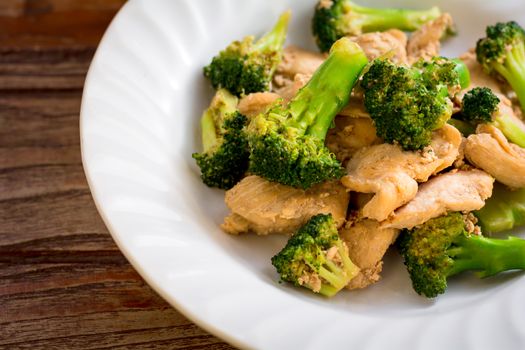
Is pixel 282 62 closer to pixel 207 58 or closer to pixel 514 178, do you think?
pixel 207 58

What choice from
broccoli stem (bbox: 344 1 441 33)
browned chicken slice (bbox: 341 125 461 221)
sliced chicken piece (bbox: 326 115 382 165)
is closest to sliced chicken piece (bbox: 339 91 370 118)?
sliced chicken piece (bbox: 326 115 382 165)

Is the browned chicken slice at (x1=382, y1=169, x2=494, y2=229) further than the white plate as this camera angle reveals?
Yes

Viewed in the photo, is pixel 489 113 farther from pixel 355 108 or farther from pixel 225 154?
pixel 225 154


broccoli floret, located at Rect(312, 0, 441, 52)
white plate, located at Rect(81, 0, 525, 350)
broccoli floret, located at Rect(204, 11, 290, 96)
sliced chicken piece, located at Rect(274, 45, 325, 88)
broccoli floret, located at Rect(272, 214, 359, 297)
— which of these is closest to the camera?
white plate, located at Rect(81, 0, 525, 350)

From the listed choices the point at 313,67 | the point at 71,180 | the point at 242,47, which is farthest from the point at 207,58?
the point at 71,180

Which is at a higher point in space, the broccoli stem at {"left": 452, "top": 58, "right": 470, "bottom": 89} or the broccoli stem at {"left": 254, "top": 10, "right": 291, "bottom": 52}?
the broccoli stem at {"left": 452, "top": 58, "right": 470, "bottom": 89}

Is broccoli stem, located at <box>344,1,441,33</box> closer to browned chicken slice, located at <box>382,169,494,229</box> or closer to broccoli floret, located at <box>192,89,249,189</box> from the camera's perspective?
broccoli floret, located at <box>192,89,249,189</box>
